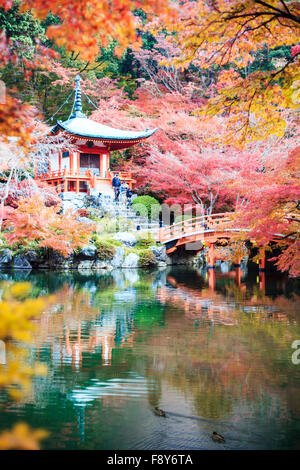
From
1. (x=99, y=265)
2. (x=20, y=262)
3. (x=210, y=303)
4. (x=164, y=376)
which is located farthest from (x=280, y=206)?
(x=20, y=262)

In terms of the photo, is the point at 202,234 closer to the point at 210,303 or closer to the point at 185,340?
the point at 210,303

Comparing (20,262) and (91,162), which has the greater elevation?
(91,162)

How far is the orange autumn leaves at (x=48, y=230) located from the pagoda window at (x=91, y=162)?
5996 mm

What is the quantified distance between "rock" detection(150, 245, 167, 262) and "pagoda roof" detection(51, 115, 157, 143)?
5.90 m

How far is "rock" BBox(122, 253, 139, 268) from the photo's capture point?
1719cm

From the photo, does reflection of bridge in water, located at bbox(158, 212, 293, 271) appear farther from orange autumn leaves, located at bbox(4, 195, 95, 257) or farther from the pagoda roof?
the pagoda roof

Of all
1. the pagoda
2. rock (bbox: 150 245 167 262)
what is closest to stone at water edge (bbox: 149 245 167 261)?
rock (bbox: 150 245 167 262)

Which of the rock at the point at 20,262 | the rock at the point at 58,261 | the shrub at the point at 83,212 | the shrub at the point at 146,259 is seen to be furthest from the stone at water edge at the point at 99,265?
the shrub at the point at 83,212

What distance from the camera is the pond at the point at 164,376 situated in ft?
12.9

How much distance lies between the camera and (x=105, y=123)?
23672 millimetres

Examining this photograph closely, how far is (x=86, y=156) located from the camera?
22.1 meters

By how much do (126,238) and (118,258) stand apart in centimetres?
111

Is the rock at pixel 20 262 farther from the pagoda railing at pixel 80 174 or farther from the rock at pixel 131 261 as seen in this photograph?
the pagoda railing at pixel 80 174

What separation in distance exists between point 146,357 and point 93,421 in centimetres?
196
